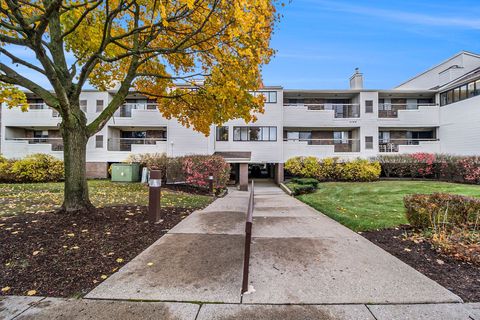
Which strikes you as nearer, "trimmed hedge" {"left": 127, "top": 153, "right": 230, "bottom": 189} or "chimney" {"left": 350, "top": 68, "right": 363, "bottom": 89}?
"trimmed hedge" {"left": 127, "top": 153, "right": 230, "bottom": 189}

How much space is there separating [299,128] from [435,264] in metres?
19.4

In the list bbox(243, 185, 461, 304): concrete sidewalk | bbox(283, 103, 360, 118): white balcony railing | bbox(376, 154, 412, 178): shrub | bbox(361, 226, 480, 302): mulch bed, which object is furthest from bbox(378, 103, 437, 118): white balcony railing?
bbox(243, 185, 461, 304): concrete sidewalk

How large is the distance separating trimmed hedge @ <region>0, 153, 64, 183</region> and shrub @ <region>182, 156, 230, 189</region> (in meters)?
10.7

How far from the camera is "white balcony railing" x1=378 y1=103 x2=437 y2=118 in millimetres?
21562

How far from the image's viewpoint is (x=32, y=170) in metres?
16.5

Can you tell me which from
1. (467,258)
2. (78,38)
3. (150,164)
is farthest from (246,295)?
(150,164)

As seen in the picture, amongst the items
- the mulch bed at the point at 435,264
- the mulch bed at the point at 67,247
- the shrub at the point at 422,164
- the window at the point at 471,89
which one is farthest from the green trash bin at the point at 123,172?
the window at the point at 471,89

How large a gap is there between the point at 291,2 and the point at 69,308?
7.31m

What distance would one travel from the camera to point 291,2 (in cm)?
608

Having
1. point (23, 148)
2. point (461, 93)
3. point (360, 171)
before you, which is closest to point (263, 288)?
point (360, 171)

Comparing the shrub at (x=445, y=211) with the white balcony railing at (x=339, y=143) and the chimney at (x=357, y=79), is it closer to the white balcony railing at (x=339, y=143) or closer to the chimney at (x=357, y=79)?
the white balcony railing at (x=339, y=143)

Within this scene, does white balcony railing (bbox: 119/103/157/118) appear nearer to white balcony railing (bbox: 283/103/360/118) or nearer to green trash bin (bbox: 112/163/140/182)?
green trash bin (bbox: 112/163/140/182)

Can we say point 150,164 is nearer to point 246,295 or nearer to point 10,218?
point 10,218

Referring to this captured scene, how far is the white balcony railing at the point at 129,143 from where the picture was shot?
2078 cm
